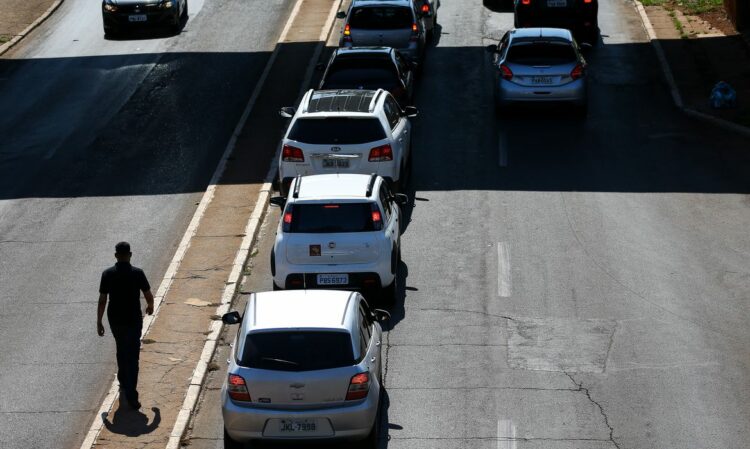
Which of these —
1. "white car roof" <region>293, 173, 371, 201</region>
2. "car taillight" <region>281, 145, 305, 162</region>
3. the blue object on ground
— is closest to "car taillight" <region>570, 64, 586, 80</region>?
the blue object on ground

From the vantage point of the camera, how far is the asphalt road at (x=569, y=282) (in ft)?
48.0

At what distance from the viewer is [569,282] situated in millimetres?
18953

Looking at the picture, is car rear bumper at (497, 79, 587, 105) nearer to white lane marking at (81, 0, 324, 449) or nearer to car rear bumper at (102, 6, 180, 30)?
white lane marking at (81, 0, 324, 449)

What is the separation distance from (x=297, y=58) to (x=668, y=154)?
11.2m

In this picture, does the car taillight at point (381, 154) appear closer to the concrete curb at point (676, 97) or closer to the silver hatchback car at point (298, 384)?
the silver hatchback car at point (298, 384)

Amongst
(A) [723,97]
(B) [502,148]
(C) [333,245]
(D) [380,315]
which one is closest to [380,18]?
(B) [502,148]

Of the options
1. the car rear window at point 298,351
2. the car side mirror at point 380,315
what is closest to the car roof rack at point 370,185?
the car side mirror at point 380,315

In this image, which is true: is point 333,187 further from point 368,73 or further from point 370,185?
point 368,73

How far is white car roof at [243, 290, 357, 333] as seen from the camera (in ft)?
42.7

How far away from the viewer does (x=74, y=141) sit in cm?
2716

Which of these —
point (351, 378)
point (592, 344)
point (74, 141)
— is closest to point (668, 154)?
point (592, 344)

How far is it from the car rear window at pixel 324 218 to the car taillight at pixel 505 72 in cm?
1082

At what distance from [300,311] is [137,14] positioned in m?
24.6

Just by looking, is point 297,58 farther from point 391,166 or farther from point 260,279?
point 260,279
